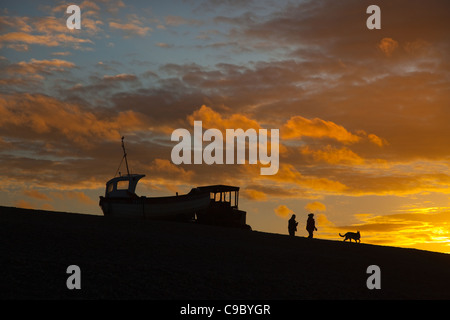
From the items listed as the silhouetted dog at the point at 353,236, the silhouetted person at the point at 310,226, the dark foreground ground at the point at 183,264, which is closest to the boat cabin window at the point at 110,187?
the dark foreground ground at the point at 183,264

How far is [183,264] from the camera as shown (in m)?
19.8

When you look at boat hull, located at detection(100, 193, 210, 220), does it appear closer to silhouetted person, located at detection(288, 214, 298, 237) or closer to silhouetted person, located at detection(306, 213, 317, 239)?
silhouetted person, located at detection(288, 214, 298, 237)

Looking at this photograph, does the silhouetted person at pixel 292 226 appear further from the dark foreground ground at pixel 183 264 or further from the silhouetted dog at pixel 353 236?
the dark foreground ground at pixel 183 264

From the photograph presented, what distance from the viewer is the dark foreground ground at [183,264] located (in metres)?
16.6

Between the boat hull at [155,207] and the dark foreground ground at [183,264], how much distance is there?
8.66 m

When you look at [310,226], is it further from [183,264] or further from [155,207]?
[183,264]

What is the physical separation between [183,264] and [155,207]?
18.8 metres

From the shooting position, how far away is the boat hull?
38.3 meters

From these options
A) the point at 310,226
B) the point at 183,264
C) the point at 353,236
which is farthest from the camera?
the point at 353,236

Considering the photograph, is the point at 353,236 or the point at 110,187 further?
the point at 110,187

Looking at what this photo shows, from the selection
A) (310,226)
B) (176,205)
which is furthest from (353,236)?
(176,205)

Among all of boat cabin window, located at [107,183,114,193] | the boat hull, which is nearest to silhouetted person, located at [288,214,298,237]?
the boat hull
